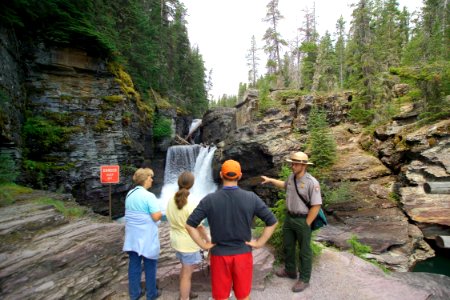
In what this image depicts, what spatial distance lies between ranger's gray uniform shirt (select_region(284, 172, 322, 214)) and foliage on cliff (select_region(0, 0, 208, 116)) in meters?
12.5

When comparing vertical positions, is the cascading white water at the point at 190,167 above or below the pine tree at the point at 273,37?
below

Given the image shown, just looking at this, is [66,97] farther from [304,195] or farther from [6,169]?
[304,195]

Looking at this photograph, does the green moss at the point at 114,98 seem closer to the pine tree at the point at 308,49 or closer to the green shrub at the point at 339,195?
the green shrub at the point at 339,195

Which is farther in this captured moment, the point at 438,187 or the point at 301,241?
the point at 438,187

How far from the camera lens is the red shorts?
2.65 metres

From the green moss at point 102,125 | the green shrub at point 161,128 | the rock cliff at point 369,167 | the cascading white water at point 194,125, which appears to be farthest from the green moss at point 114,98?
the cascading white water at point 194,125

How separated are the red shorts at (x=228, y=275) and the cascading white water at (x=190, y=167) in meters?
19.0

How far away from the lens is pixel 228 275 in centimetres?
268

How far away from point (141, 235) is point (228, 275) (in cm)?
153

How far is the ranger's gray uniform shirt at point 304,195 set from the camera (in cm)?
383

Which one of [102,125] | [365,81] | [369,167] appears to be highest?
[365,81]

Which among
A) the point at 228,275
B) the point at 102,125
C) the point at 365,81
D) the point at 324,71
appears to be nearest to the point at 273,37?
the point at 324,71

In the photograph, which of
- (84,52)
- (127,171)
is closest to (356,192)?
(127,171)

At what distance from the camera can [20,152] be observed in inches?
443
